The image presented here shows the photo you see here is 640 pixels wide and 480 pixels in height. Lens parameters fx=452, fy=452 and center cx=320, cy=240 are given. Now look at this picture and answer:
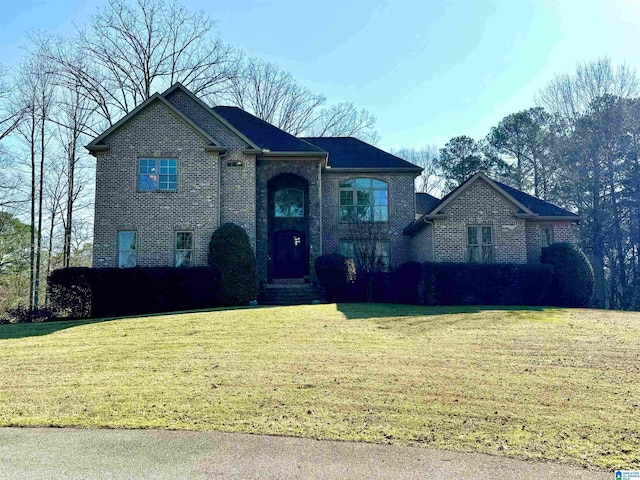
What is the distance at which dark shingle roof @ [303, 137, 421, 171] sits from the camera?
22984 mm

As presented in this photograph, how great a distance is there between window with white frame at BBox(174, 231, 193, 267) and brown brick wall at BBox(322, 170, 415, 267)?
672 centimetres

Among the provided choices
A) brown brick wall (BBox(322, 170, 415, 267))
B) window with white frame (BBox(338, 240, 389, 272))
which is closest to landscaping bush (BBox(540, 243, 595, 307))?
brown brick wall (BBox(322, 170, 415, 267))

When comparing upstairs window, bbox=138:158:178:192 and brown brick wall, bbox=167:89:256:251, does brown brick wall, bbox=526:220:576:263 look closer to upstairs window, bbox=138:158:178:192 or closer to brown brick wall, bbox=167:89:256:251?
brown brick wall, bbox=167:89:256:251

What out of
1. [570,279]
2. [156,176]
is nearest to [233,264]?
[156,176]

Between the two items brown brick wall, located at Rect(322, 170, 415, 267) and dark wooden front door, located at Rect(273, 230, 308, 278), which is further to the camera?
brown brick wall, located at Rect(322, 170, 415, 267)

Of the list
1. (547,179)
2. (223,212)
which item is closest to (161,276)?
(223,212)

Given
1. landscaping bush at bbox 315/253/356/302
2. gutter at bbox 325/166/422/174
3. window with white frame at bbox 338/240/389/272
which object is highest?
gutter at bbox 325/166/422/174

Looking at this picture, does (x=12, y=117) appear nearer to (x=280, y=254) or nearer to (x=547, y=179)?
(x=280, y=254)

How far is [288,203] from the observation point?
2247 centimetres

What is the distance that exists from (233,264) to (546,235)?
1407cm

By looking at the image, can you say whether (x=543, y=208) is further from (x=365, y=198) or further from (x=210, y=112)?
(x=210, y=112)

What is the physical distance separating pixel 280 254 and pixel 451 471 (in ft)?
60.8

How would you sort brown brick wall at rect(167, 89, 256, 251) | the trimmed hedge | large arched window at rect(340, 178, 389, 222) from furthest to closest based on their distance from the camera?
large arched window at rect(340, 178, 389, 222)
brown brick wall at rect(167, 89, 256, 251)
the trimmed hedge

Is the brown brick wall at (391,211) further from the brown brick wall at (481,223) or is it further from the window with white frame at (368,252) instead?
the brown brick wall at (481,223)
